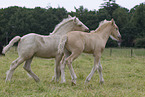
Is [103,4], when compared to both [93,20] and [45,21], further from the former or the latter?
[45,21]

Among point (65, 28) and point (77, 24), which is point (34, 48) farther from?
point (77, 24)

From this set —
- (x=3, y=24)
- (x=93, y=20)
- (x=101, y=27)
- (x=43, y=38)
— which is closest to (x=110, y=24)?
(x=101, y=27)

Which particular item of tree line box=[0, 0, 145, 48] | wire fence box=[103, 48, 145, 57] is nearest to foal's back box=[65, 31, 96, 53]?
wire fence box=[103, 48, 145, 57]

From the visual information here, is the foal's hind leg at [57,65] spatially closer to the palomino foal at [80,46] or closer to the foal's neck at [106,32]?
the palomino foal at [80,46]

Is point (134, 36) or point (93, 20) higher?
point (93, 20)

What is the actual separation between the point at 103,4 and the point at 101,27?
4876 cm

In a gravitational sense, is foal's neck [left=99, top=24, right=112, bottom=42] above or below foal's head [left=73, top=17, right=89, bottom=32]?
below

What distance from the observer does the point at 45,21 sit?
47094 mm

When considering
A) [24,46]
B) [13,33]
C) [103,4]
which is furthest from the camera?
[103,4]

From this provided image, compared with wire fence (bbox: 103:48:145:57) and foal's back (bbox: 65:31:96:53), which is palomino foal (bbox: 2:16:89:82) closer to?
foal's back (bbox: 65:31:96:53)

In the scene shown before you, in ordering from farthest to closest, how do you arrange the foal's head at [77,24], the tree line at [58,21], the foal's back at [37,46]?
the tree line at [58,21], the foal's head at [77,24], the foal's back at [37,46]

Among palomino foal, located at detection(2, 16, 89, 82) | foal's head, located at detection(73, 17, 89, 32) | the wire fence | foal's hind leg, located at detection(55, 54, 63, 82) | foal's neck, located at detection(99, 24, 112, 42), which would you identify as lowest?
the wire fence

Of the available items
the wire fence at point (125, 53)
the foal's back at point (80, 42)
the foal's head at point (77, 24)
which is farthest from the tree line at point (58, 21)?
the foal's back at point (80, 42)

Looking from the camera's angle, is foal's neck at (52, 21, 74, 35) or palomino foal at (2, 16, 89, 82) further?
foal's neck at (52, 21, 74, 35)
